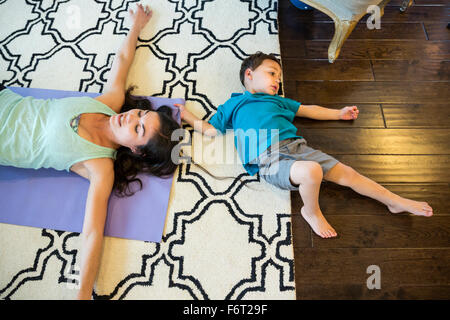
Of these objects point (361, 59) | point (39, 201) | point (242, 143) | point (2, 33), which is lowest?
point (39, 201)

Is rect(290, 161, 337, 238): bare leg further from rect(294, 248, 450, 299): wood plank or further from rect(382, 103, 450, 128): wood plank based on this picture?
rect(382, 103, 450, 128): wood plank

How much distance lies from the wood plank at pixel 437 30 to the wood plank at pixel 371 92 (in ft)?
0.99

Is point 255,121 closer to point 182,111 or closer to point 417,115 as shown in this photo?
point 182,111

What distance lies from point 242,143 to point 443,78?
1045 mm

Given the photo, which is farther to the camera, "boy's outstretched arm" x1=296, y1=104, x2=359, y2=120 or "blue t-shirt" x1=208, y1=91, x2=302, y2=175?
"boy's outstretched arm" x1=296, y1=104, x2=359, y2=120

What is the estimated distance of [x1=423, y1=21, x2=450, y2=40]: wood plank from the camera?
1461mm

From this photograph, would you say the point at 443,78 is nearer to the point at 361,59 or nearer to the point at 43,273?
the point at 361,59

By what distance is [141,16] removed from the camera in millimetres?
1473

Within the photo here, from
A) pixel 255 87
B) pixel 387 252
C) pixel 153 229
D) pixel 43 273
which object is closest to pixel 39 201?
pixel 43 273

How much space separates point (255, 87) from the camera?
3.87 feet

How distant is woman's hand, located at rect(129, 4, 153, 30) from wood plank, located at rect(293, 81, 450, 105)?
86cm
